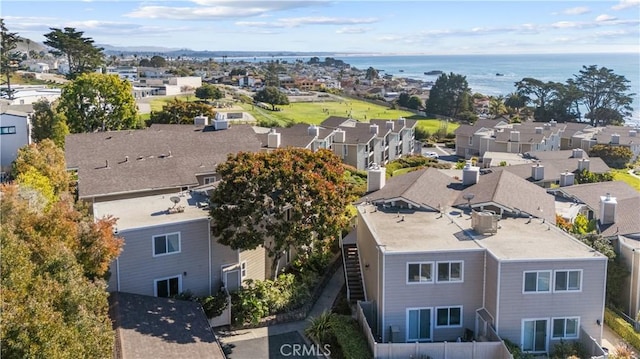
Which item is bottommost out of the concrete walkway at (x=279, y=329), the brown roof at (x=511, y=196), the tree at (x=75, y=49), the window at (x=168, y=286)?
the concrete walkway at (x=279, y=329)

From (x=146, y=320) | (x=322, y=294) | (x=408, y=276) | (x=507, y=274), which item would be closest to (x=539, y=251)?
(x=507, y=274)

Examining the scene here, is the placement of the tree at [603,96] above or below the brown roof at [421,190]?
above

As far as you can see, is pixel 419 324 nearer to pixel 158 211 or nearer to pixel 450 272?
pixel 450 272

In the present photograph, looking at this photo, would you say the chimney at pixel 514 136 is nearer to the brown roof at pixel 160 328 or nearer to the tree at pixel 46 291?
the brown roof at pixel 160 328

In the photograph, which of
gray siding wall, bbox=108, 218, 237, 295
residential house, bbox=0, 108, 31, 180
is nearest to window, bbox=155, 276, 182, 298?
gray siding wall, bbox=108, 218, 237, 295

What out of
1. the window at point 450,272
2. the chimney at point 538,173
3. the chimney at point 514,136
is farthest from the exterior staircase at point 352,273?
the chimney at point 514,136

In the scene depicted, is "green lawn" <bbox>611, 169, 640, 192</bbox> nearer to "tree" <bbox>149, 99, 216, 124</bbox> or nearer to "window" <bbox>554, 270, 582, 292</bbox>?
"window" <bbox>554, 270, 582, 292</bbox>
